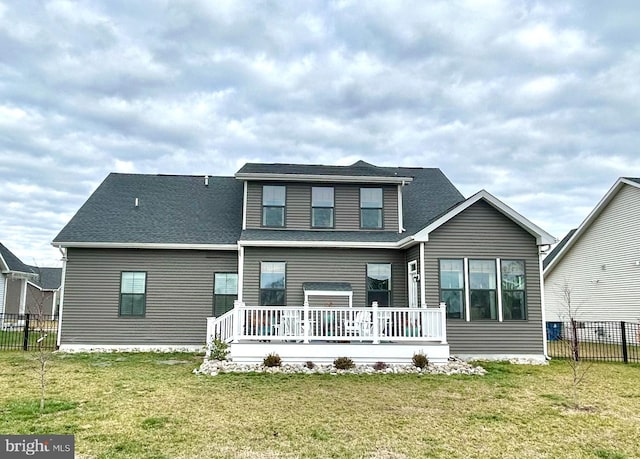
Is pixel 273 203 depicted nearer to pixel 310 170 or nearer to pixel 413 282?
pixel 310 170

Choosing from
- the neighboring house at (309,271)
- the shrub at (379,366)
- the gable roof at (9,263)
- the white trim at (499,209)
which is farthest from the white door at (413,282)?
the gable roof at (9,263)

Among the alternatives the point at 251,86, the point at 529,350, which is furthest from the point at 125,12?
the point at 529,350

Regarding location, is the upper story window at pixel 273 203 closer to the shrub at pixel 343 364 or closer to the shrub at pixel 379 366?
the shrub at pixel 343 364

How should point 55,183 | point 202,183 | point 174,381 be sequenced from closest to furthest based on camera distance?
point 174,381 < point 202,183 < point 55,183

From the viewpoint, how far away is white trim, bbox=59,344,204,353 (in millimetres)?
12694

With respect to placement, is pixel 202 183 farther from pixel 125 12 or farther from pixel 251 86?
pixel 125 12

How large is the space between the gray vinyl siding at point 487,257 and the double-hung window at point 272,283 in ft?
13.4

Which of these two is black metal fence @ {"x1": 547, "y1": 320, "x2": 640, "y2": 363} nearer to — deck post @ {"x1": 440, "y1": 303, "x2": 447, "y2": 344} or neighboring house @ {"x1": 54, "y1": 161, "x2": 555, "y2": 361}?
neighboring house @ {"x1": 54, "y1": 161, "x2": 555, "y2": 361}

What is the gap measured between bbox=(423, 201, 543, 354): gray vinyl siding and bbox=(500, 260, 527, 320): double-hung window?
0.44 ft

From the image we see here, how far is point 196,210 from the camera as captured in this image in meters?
14.7

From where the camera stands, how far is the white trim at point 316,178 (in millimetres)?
13047

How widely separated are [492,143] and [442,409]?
17916mm

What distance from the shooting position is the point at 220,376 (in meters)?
9.08
